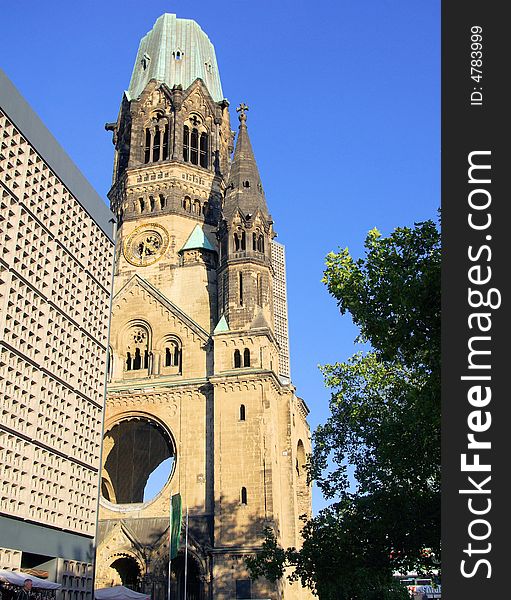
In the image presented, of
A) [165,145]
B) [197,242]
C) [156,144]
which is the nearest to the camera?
[197,242]

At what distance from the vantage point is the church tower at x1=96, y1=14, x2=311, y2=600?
39.7 meters

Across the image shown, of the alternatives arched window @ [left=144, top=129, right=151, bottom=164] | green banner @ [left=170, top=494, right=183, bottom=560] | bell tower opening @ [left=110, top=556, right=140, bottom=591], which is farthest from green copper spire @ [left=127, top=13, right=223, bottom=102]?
green banner @ [left=170, top=494, right=183, bottom=560]

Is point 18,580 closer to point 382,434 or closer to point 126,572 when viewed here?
point 382,434

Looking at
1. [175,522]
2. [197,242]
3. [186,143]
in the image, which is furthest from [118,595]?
[186,143]

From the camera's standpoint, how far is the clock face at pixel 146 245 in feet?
166

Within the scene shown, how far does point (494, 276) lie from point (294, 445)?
3491 centimetres

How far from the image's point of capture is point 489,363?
38.7ft

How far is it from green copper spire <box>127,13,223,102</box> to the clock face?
1167 cm

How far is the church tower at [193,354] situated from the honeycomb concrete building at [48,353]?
425 inches

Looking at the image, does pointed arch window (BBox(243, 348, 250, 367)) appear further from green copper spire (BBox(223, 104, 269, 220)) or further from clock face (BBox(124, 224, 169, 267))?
clock face (BBox(124, 224, 169, 267))

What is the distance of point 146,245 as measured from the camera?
51281 mm

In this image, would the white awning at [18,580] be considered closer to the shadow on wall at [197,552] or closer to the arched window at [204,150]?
the shadow on wall at [197,552]

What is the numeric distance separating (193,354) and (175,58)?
2567cm

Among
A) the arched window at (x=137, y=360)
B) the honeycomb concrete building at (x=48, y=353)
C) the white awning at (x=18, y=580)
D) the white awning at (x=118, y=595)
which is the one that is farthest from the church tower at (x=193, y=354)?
the white awning at (x=18, y=580)
